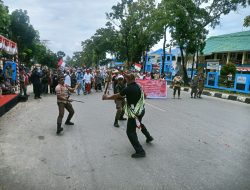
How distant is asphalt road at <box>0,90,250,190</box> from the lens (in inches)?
196

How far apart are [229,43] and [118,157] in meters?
44.1

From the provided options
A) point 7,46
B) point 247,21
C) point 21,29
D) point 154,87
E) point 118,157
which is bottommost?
point 118,157

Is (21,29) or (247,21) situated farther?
(21,29)

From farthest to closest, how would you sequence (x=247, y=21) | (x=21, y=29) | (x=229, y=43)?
(x=229, y=43) < (x=21, y=29) < (x=247, y=21)

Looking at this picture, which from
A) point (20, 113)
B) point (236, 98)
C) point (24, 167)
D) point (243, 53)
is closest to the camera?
point (24, 167)

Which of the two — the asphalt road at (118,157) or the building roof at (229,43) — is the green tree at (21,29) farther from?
the asphalt road at (118,157)

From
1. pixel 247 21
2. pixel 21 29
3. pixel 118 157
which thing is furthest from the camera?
pixel 21 29

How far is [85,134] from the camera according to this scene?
28.0 feet

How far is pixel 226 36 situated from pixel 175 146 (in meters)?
47.0

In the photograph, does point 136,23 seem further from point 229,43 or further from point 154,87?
point 154,87

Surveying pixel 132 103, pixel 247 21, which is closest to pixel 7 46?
pixel 132 103

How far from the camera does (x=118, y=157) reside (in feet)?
20.9

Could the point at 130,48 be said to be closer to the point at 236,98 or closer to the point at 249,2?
the point at 249,2

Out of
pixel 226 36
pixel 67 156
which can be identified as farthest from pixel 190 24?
pixel 67 156
